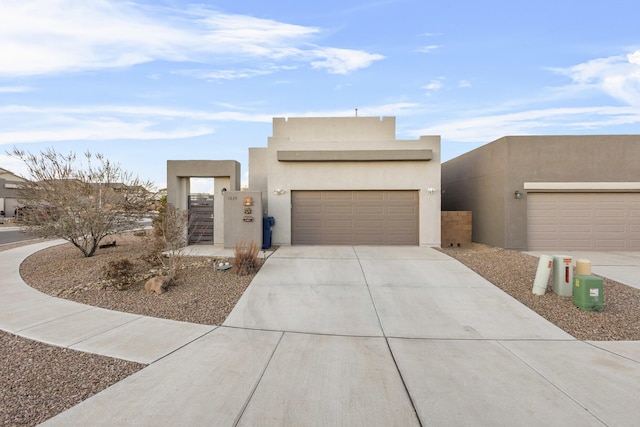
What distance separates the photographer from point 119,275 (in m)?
7.82

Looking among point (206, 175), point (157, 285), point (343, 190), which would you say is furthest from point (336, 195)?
point (157, 285)

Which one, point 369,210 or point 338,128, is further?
point 338,128

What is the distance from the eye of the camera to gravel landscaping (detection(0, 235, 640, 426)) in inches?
148

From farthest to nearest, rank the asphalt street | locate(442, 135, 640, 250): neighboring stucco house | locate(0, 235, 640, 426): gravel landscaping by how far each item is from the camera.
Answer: the asphalt street
locate(442, 135, 640, 250): neighboring stucco house
locate(0, 235, 640, 426): gravel landscaping

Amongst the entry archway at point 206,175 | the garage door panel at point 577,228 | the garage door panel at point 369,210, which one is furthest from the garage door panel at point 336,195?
the garage door panel at point 577,228

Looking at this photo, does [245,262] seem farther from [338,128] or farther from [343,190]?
[338,128]

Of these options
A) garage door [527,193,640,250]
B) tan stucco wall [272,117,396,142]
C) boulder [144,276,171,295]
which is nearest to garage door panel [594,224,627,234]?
garage door [527,193,640,250]

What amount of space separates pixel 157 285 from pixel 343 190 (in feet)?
26.4

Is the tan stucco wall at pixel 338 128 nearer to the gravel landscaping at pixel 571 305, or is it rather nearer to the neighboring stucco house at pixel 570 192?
the neighboring stucco house at pixel 570 192

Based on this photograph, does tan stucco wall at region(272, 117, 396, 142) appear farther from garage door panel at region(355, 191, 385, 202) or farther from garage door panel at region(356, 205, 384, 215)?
garage door panel at region(356, 205, 384, 215)

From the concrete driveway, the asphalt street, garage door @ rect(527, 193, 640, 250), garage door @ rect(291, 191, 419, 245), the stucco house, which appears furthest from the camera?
the asphalt street

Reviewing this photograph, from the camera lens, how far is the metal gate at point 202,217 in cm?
1391

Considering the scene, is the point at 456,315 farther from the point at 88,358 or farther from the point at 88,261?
the point at 88,261

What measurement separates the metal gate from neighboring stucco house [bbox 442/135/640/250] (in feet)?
37.0
